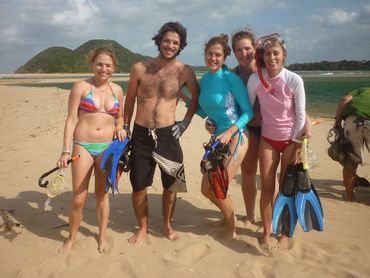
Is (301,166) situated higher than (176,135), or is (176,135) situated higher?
(176,135)

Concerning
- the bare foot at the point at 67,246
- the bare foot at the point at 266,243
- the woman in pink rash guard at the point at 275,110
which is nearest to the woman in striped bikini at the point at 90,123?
the bare foot at the point at 67,246

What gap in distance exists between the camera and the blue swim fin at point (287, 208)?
3738 mm

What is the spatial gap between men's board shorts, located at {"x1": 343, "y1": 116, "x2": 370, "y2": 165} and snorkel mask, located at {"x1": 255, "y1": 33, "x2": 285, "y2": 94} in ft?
7.26

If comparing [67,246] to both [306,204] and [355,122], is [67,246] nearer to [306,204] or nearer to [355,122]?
[306,204]

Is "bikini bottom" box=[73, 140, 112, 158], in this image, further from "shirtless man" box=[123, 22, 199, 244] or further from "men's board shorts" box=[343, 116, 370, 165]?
"men's board shorts" box=[343, 116, 370, 165]

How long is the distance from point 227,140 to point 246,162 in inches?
26.8

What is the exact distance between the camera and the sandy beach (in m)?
3.43

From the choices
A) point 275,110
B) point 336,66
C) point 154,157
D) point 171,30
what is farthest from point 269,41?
point 336,66

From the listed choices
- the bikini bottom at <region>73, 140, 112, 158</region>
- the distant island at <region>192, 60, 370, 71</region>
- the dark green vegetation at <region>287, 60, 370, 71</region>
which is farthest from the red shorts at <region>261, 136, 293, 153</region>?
the dark green vegetation at <region>287, 60, 370, 71</region>

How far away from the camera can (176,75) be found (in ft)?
12.9

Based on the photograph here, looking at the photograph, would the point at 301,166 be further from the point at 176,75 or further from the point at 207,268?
the point at 176,75

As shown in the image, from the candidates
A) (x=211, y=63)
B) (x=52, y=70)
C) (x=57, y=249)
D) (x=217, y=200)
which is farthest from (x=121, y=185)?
(x=52, y=70)

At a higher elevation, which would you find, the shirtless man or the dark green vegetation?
the dark green vegetation

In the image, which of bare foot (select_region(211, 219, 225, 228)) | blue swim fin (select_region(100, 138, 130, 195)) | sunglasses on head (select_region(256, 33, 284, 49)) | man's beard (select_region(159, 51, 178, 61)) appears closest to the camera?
sunglasses on head (select_region(256, 33, 284, 49))
